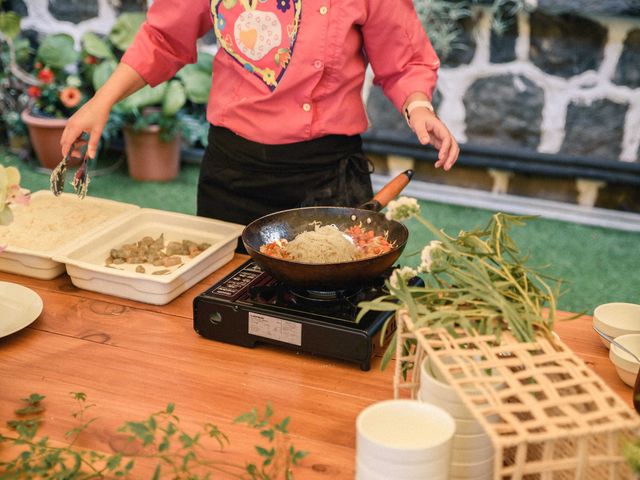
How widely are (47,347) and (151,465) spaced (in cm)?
49

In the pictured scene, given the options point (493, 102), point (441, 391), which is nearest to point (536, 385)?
point (441, 391)

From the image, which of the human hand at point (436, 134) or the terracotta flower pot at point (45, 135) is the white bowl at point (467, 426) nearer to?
the human hand at point (436, 134)

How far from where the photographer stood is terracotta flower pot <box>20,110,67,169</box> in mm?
4750

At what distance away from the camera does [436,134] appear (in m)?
1.93

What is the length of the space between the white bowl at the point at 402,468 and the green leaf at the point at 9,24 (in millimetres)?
4656

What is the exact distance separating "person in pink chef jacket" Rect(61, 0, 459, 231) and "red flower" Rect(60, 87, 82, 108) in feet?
8.82

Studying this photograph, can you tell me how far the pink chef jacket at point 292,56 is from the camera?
209 centimetres

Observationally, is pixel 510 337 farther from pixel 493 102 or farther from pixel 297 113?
pixel 493 102

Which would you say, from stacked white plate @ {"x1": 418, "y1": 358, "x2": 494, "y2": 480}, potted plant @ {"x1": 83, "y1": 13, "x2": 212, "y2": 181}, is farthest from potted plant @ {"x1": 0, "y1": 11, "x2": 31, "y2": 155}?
stacked white plate @ {"x1": 418, "y1": 358, "x2": 494, "y2": 480}

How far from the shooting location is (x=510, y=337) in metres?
1.17

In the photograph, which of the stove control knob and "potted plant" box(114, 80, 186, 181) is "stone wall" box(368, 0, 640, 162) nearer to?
"potted plant" box(114, 80, 186, 181)

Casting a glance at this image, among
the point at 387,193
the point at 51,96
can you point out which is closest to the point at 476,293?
the point at 387,193

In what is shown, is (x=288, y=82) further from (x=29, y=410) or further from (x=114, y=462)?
(x=114, y=462)

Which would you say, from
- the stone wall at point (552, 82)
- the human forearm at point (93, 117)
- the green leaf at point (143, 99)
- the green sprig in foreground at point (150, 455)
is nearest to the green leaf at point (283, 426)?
the green sprig in foreground at point (150, 455)
